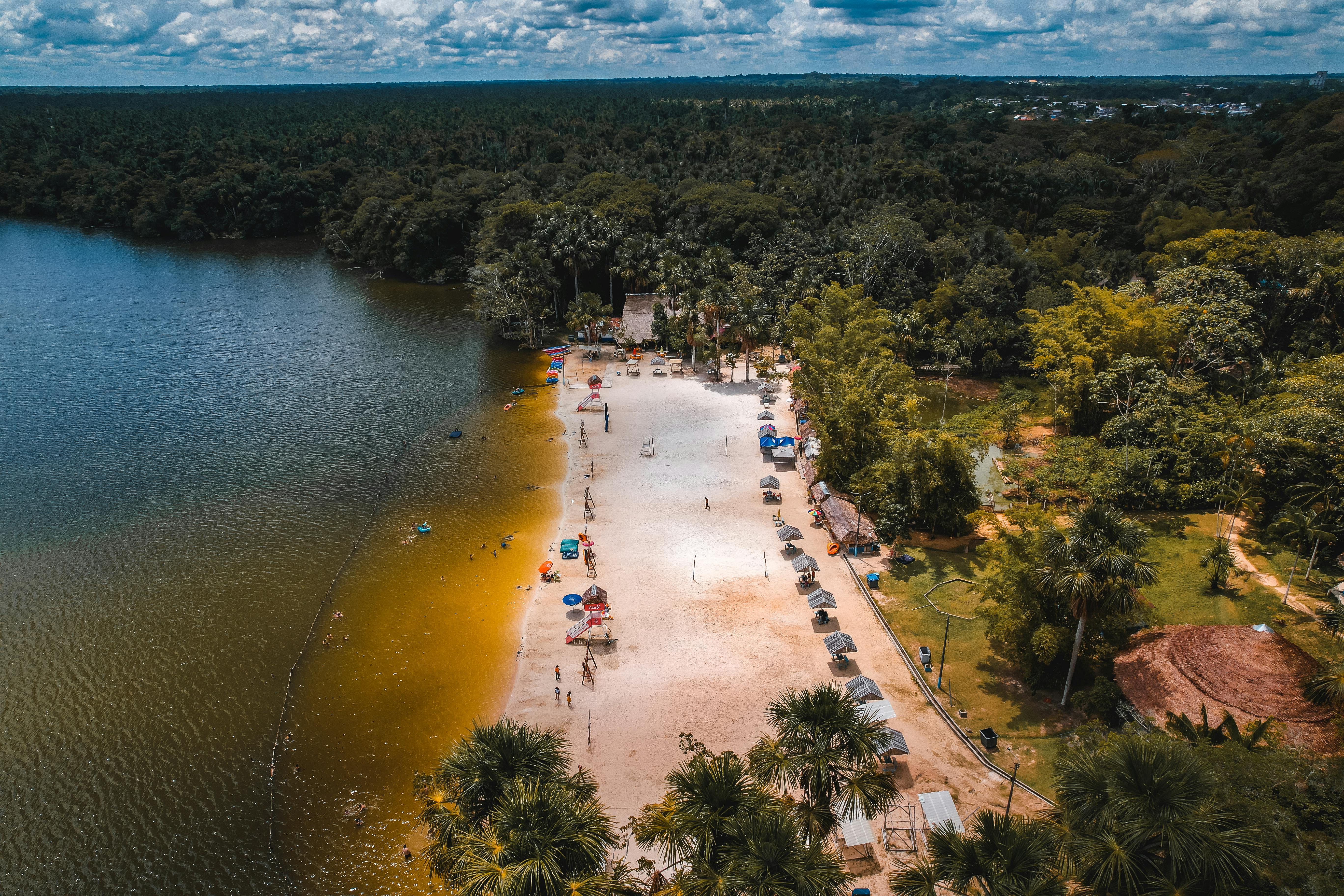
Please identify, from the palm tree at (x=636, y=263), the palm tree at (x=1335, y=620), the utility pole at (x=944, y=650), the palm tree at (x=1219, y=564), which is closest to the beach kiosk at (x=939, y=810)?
the utility pole at (x=944, y=650)

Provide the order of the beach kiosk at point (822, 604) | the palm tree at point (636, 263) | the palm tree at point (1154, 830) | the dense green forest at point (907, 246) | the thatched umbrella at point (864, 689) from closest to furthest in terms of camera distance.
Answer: the palm tree at point (1154, 830) → the thatched umbrella at point (864, 689) → the beach kiosk at point (822, 604) → the dense green forest at point (907, 246) → the palm tree at point (636, 263)

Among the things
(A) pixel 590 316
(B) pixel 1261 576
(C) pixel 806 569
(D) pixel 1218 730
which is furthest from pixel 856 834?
(A) pixel 590 316


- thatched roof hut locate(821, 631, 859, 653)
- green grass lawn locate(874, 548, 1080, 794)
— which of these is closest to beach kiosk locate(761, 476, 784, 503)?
green grass lawn locate(874, 548, 1080, 794)

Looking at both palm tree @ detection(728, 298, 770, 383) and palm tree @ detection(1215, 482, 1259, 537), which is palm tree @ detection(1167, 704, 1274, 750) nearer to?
palm tree @ detection(1215, 482, 1259, 537)

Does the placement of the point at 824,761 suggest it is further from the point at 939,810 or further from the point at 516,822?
the point at 516,822

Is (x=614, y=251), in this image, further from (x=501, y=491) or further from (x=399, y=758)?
A: (x=399, y=758)

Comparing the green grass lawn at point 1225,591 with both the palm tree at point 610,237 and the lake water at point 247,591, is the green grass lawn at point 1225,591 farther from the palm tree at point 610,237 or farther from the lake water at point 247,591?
the palm tree at point 610,237
